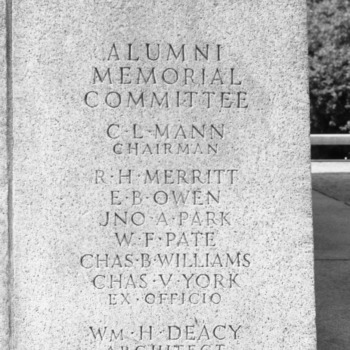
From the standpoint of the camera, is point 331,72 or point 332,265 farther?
point 331,72

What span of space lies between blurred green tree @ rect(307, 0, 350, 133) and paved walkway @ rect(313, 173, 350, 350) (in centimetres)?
611

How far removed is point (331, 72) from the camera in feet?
54.0

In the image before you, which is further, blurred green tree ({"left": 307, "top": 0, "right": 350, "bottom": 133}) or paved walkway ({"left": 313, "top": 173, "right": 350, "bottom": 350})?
blurred green tree ({"left": 307, "top": 0, "right": 350, "bottom": 133})

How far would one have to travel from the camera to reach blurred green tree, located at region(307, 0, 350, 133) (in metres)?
16.3

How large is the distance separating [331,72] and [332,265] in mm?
11114

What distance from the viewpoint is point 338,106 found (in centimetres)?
1673

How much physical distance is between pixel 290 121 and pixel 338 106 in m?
13.7

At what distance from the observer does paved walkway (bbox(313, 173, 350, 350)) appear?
4.29 metres

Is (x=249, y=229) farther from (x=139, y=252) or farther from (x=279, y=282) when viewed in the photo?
(x=139, y=252)

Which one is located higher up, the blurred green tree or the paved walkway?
the blurred green tree

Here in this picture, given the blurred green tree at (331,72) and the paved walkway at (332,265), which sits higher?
the blurred green tree at (331,72)

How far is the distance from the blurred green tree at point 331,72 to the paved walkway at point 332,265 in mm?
6108

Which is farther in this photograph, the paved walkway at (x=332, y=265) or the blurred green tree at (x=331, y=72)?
the blurred green tree at (x=331, y=72)

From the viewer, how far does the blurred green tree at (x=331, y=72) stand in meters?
16.3
